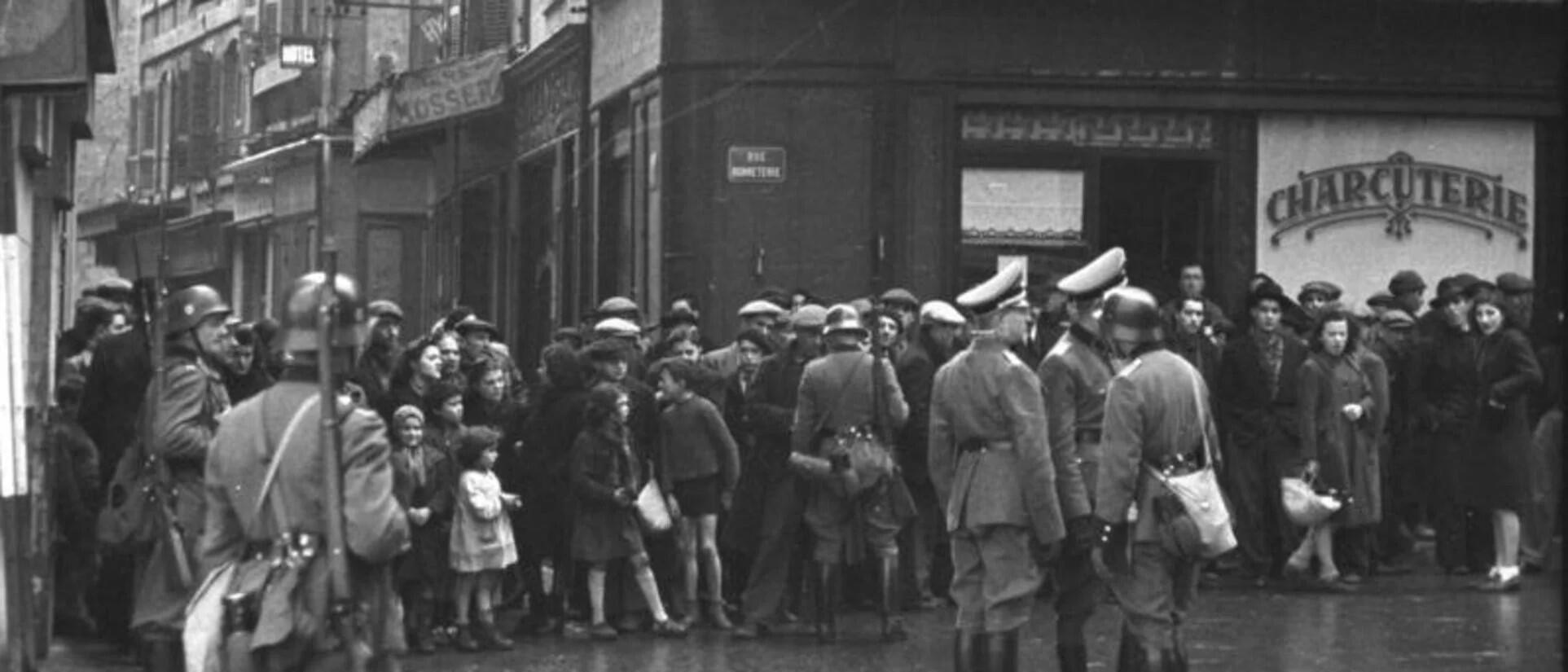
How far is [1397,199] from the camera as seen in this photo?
29.9 m

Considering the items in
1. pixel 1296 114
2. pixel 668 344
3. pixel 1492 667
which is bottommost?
pixel 1492 667

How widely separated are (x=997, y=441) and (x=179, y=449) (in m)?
3.51

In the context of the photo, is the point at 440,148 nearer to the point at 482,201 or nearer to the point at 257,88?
the point at 482,201

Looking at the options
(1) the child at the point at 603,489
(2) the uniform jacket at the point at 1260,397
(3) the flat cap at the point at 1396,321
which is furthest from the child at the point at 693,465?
(3) the flat cap at the point at 1396,321

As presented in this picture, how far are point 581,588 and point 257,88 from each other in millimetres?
35386

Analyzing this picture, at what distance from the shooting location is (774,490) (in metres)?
20.2

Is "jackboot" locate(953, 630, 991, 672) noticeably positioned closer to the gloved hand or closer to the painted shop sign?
the gloved hand

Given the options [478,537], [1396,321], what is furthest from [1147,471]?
[1396,321]

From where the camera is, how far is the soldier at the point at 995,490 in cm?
1541

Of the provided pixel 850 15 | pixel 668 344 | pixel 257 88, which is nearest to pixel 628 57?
pixel 850 15

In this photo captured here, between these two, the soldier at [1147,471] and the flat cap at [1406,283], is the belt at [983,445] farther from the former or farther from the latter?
the flat cap at [1406,283]

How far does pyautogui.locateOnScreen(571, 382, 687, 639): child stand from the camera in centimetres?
1970

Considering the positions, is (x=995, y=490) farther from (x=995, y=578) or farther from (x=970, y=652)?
(x=970, y=652)

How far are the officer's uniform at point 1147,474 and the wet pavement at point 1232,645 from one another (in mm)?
2955
